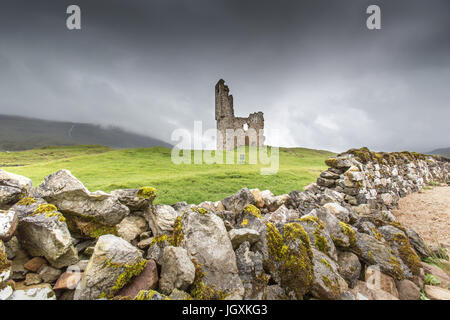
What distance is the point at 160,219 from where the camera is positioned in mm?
4082

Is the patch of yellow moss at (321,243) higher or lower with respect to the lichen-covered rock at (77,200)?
lower

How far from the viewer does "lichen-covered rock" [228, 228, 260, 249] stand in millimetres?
3218

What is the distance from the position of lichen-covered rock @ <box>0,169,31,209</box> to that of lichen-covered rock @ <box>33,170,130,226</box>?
0.68ft

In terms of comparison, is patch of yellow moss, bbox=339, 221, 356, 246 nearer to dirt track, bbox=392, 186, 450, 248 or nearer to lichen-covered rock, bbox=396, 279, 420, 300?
lichen-covered rock, bbox=396, 279, 420, 300

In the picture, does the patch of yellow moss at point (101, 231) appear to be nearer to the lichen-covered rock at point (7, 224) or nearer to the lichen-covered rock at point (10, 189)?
the lichen-covered rock at point (7, 224)

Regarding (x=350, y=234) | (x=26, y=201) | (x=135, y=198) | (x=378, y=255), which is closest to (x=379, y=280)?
(x=378, y=255)

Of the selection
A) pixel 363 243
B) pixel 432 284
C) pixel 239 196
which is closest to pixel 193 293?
pixel 239 196

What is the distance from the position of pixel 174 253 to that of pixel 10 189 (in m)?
2.86

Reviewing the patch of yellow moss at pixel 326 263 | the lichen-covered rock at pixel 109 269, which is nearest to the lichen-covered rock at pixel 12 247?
the lichen-covered rock at pixel 109 269

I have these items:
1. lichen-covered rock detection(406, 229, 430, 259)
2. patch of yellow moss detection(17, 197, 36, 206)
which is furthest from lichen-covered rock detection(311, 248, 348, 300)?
patch of yellow moss detection(17, 197, 36, 206)

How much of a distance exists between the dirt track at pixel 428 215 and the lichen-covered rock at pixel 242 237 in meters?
6.45

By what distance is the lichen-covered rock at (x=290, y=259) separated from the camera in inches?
117
